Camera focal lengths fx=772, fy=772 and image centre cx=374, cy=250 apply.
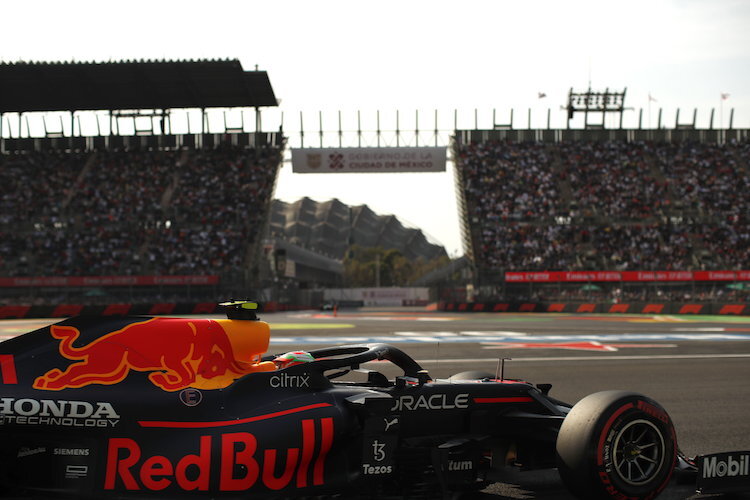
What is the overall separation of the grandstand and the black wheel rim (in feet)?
116

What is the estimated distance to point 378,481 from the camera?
4820 millimetres

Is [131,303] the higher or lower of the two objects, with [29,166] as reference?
lower

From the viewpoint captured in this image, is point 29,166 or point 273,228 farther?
point 273,228

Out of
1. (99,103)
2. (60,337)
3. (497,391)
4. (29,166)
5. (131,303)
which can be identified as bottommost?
(131,303)

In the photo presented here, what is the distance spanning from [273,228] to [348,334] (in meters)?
127

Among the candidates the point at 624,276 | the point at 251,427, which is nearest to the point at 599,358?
the point at 251,427

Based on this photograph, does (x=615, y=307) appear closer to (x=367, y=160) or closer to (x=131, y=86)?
(x=367, y=160)

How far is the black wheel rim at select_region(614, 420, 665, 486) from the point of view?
495 cm

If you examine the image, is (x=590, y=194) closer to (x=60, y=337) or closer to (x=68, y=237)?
(x=68, y=237)

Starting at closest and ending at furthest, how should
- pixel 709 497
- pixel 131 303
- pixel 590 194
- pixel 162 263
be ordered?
pixel 709 497 → pixel 131 303 → pixel 162 263 → pixel 590 194

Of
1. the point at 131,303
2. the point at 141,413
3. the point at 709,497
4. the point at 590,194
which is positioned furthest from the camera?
the point at 590,194

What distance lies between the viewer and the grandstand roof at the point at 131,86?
159 ft

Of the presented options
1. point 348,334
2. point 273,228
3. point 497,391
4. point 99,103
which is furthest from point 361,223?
point 497,391

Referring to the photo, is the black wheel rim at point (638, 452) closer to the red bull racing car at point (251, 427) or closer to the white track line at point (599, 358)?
the red bull racing car at point (251, 427)
